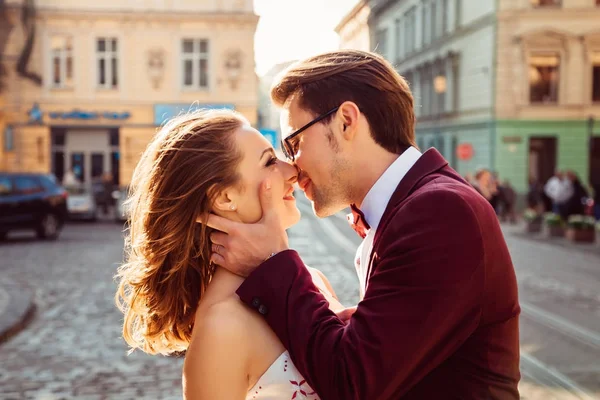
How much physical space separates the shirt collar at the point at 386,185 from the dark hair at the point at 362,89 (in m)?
0.06

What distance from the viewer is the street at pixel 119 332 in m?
6.71

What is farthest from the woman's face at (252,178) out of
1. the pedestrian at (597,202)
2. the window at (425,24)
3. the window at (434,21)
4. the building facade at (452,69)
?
the window at (425,24)

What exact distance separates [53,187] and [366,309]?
828 inches

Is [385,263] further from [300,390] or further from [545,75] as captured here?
[545,75]

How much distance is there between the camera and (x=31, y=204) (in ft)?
69.2

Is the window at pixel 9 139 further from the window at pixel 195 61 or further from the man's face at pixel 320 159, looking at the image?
the man's face at pixel 320 159

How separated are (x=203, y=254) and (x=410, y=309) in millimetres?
729

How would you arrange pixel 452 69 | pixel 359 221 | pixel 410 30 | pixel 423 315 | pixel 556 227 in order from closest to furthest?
pixel 423 315, pixel 359 221, pixel 556 227, pixel 452 69, pixel 410 30

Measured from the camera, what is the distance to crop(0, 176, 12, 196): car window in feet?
67.8

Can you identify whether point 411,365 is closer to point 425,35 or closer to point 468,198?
point 468,198

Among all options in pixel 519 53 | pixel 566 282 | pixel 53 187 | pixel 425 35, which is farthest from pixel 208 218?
pixel 425 35

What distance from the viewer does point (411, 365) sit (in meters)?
1.94

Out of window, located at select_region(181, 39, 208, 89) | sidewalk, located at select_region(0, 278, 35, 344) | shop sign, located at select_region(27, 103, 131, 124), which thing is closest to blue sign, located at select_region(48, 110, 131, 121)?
shop sign, located at select_region(27, 103, 131, 124)

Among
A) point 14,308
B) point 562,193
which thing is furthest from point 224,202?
point 562,193
